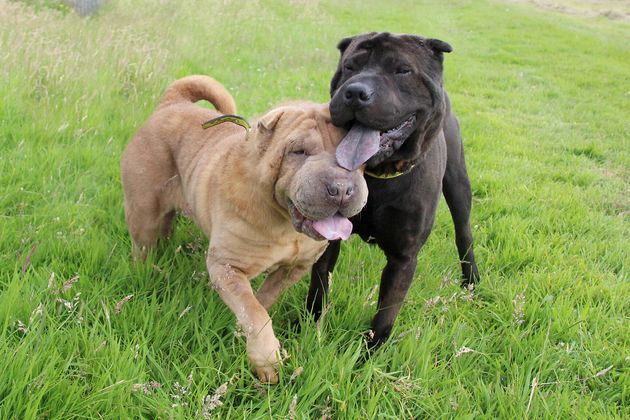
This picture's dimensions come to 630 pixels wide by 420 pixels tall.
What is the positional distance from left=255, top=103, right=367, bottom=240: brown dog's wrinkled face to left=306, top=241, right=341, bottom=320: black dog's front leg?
0.59 metres

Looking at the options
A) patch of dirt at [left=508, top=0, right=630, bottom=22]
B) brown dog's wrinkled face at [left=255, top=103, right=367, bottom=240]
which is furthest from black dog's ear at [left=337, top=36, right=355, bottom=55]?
patch of dirt at [left=508, top=0, right=630, bottom=22]

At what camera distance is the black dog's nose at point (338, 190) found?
2.24 metres

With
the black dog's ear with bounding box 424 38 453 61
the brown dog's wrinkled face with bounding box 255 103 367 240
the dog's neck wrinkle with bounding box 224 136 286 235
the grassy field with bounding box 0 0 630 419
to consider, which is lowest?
the grassy field with bounding box 0 0 630 419

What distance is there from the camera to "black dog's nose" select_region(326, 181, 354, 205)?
88.0 inches

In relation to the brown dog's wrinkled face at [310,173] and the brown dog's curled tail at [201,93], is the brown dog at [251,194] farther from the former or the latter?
the brown dog's curled tail at [201,93]

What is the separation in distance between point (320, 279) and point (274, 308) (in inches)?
12.4

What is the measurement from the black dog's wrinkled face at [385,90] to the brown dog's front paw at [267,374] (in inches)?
37.6

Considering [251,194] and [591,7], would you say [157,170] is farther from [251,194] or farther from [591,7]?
[591,7]

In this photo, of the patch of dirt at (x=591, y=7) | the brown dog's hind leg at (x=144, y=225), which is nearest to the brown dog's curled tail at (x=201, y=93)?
the brown dog's hind leg at (x=144, y=225)

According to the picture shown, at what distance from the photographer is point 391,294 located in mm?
2912

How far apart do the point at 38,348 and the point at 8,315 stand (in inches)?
13.3

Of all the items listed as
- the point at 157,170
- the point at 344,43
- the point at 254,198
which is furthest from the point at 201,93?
the point at 254,198

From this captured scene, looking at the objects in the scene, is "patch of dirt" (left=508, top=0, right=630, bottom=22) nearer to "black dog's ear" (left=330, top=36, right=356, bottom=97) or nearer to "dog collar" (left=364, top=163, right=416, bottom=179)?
"black dog's ear" (left=330, top=36, right=356, bottom=97)

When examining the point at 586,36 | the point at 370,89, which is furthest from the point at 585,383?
the point at 586,36
